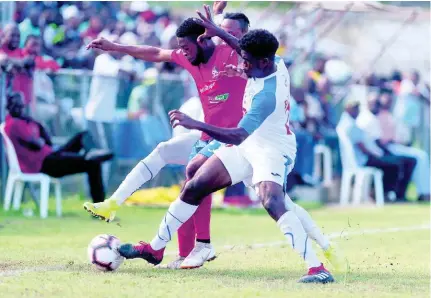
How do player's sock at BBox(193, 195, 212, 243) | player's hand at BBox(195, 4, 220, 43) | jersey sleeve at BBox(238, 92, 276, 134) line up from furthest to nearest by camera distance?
player's sock at BBox(193, 195, 212, 243)
player's hand at BBox(195, 4, 220, 43)
jersey sleeve at BBox(238, 92, 276, 134)

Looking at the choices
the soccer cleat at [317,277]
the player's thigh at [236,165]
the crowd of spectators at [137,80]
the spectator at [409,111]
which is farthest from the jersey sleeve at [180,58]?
the spectator at [409,111]

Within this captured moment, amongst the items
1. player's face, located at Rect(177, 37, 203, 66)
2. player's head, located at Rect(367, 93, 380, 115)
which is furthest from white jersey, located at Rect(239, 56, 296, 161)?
player's head, located at Rect(367, 93, 380, 115)

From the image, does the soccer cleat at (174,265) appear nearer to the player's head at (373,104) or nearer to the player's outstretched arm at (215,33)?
the player's outstretched arm at (215,33)

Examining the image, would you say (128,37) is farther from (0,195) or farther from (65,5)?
(0,195)

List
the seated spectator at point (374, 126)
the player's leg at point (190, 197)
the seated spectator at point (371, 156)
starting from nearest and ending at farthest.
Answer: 1. the player's leg at point (190, 197)
2. the seated spectator at point (371, 156)
3. the seated spectator at point (374, 126)

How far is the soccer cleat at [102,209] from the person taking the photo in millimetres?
9844

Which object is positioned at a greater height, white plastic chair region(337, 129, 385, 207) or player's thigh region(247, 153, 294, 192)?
player's thigh region(247, 153, 294, 192)

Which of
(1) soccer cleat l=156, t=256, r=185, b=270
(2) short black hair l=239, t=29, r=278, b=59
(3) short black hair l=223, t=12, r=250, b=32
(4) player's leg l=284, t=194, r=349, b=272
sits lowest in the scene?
(1) soccer cleat l=156, t=256, r=185, b=270

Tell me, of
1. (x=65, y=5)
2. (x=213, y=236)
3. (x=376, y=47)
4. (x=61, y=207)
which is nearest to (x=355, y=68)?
(x=376, y=47)

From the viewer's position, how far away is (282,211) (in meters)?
8.60

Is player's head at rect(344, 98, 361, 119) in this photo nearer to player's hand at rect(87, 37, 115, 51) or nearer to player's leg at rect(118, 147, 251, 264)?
player's hand at rect(87, 37, 115, 51)

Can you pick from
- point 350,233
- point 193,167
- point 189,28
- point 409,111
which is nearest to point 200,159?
point 193,167

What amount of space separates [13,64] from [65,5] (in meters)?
5.11

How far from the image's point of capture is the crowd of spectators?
55.4 feet
